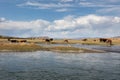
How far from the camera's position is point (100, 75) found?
1232 inches

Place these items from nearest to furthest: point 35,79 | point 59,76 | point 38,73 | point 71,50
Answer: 1. point 35,79
2. point 59,76
3. point 38,73
4. point 71,50

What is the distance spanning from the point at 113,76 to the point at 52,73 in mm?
6762

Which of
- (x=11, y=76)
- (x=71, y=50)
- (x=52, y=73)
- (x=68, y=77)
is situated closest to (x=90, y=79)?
(x=68, y=77)

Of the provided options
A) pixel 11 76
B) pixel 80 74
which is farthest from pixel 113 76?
pixel 11 76

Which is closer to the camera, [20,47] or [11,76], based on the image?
[11,76]

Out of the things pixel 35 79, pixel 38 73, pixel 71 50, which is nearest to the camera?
pixel 35 79

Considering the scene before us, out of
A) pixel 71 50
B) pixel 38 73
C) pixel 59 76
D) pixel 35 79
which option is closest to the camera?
pixel 35 79

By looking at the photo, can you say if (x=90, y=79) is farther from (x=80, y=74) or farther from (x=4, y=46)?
(x=4, y=46)

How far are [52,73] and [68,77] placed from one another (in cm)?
299

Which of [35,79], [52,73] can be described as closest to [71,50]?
[52,73]

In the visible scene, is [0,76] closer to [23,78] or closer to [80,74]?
[23,78]

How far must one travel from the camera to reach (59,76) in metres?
30.2

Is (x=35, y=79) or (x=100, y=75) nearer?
(x=35, y=79)

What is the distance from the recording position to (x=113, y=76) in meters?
30.5
